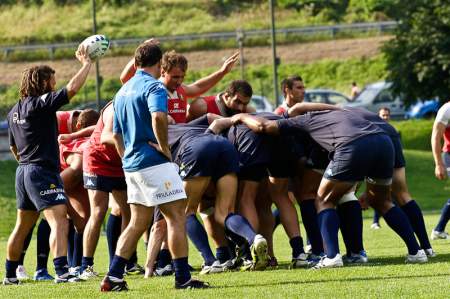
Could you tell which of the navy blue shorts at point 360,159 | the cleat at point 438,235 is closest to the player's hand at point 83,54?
the navy blue shorts at point 360,159

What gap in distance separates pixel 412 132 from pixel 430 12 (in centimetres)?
402

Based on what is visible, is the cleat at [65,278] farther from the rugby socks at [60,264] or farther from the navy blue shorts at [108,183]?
the navy blue shorts at [108,183]

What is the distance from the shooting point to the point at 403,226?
38.5 feet

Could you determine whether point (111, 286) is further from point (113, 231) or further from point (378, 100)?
point (378, 100)

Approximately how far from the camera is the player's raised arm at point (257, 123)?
1140 centimetres

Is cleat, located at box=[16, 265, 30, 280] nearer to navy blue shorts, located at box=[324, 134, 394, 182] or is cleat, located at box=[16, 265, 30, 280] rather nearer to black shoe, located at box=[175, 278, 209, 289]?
black shoe, located at box=[175, 278, 209, 289]

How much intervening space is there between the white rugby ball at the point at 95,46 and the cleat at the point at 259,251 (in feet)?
7.28

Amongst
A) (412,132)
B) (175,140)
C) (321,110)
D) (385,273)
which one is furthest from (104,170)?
(412,132)

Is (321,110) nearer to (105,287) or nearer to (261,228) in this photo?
(261,228)

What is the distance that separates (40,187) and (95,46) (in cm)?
141

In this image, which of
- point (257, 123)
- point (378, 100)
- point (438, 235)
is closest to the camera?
point (257, 123)

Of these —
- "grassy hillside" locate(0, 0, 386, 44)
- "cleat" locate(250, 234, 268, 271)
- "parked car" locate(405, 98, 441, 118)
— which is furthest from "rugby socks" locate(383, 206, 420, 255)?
"grassy hillside" locate(0, 0, 386, 44)

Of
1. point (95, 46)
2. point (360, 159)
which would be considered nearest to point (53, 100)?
point (95, 46)

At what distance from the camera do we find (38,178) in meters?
10.8
